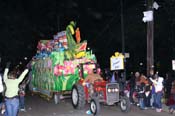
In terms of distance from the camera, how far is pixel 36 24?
36469mm

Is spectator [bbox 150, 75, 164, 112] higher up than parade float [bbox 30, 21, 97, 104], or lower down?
lower down

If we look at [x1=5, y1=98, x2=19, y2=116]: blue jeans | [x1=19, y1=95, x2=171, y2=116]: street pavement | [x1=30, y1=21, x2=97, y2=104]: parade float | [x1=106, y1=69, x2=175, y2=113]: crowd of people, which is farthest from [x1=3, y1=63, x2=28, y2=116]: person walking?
[x1=30, y1=21, x2=97, y2=104]: parade float

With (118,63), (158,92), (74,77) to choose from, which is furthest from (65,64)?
(158,92)

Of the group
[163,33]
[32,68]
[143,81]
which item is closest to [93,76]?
[143,81]

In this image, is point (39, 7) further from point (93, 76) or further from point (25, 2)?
point (93, 76)

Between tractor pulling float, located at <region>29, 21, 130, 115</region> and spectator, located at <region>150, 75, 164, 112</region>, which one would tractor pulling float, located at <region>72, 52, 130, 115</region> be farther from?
spectator, located at <region>150, 75, 164, 112</region>

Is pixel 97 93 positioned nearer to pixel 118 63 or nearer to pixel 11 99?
pixel 118 63

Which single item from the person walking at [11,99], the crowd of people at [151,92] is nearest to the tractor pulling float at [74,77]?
the crowd of people at [151,92]

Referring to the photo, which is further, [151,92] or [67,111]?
[151,92]

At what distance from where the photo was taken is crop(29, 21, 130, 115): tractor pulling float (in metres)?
16.7

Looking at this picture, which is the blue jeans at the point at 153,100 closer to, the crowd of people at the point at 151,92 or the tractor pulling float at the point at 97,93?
the crowd of people at the point at 151,92

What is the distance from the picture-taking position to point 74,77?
20000mm

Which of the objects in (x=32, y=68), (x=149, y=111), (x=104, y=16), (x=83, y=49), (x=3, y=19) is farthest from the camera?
(x=104, y=16)

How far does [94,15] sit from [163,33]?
6.78 m
